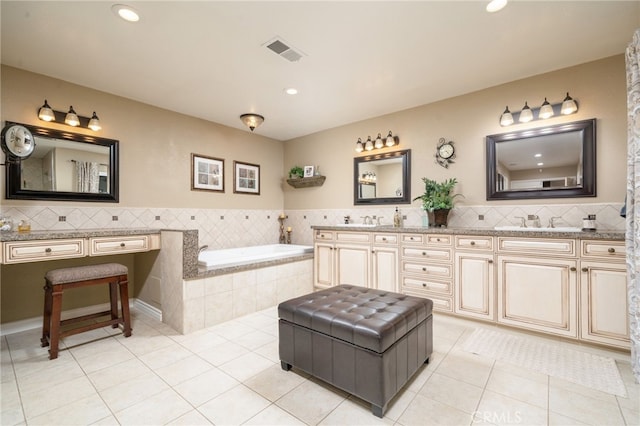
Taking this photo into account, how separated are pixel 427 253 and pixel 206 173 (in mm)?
3290

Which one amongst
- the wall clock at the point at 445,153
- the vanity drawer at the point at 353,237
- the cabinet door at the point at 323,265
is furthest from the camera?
the cabinet door at the point at 323,265

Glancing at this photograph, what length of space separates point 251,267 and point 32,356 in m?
1.95

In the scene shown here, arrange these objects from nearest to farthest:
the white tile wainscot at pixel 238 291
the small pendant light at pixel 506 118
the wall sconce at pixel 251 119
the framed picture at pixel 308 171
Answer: the white tile wainscot at pixel 238 291
the small pendant light at pixel 506 118
the wall sconce at pixel 251 119
the framed picture at pixel 308 171

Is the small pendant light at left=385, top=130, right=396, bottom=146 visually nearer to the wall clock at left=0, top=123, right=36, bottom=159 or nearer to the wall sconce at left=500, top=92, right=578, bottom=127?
the wall sconce at left=500, top=92, right=578, bottom=127

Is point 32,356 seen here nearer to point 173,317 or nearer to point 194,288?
point 173,317

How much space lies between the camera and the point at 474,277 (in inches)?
114

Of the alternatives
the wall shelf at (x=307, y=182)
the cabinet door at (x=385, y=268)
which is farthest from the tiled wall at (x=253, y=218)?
the cabinet door at (x=385, y=268)

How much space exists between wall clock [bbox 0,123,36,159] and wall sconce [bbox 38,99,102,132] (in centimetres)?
29

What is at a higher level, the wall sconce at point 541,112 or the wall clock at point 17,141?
the wall sconce at point 541,112

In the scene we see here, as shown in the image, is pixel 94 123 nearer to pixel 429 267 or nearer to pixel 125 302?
pixel 125 302

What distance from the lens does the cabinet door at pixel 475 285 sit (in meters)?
2.81

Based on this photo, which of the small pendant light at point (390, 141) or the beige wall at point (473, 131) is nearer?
the beige wall at point (473, 131)

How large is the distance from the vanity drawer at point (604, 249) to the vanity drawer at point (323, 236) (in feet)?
8.64

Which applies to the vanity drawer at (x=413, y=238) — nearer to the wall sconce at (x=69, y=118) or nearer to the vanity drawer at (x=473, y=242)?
the vanity drawer at (x=473, y=242)
